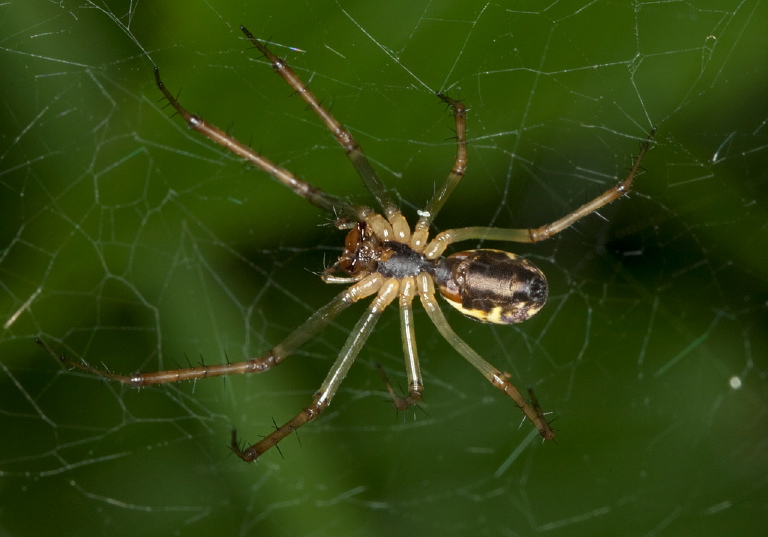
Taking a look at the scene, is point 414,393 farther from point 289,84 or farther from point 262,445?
point 289,84

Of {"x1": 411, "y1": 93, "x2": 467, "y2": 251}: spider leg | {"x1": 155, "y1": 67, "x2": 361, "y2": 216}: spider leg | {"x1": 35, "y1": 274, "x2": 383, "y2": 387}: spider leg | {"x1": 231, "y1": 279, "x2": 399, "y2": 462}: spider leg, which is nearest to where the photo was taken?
{"x1": 155, "y1": 67, "x2": 361, "y2": 216}: spider leg

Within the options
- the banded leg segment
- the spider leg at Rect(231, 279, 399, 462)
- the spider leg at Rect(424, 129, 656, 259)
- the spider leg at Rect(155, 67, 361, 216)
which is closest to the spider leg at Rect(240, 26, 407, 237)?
the banded leg segment

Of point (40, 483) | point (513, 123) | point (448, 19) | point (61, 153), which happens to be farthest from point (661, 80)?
point (40, 483)

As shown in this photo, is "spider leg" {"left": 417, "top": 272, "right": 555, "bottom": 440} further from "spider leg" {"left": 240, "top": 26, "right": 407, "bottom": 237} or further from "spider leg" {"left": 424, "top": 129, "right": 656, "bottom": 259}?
"spider leg" {"left": 240, "top": 26, "right": 407, "bottom": 237}

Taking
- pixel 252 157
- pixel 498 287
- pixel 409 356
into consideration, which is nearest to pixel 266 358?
pixel 409 356

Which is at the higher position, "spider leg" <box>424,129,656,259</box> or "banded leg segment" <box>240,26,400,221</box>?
"banded leg segment" <box>240,26,400,221</box>

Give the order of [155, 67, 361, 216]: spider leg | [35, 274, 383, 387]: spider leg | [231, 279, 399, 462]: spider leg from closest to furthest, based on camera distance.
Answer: [155, 67, 361, 216]: spider leg → [35, 274, 383, 387]: spider leg → [231, 279, 399, 462]: spider leg

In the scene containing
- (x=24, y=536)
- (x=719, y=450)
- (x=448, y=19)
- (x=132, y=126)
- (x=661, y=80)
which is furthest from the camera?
(x=719, y=450)
